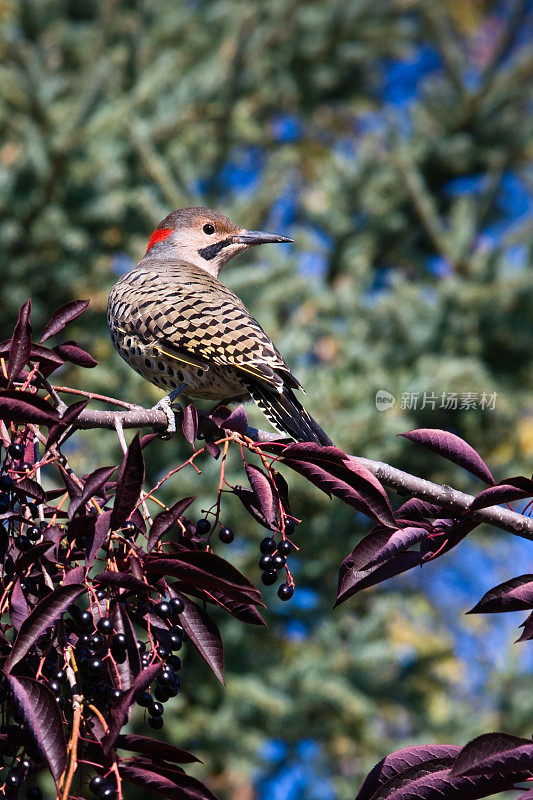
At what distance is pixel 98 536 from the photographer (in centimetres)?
145

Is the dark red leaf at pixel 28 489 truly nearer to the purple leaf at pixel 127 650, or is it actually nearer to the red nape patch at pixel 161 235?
the purple leaf at pixel 127 650

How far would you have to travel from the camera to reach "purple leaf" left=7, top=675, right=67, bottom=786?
51.3 inches

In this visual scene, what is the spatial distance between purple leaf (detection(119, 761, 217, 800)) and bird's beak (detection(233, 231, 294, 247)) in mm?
2807

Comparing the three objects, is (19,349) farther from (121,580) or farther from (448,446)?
(448,446)

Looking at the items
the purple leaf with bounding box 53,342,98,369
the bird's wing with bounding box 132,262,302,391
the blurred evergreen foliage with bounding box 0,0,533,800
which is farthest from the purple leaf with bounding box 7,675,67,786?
the blurred evergreen foliage with bounding box 0,0,533,800

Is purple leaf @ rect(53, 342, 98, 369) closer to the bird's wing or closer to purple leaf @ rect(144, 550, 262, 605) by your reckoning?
purple leaf @ rect(144, 550, 262, 605)

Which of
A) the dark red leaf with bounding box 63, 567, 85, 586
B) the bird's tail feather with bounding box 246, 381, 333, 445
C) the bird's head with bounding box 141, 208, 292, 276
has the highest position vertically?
the bird's head with bounding box 141, 208, 292, 276

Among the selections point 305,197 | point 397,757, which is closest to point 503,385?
point 305,197

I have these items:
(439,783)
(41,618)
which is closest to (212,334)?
(41,618)

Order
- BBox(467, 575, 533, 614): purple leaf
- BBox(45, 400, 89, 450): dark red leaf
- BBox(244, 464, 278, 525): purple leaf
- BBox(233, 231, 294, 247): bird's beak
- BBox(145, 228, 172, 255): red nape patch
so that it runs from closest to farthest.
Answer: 1. BBox(467, 575, 533, 614): purple leaf
2. BBox(45, 400, 89, 450): dark red leaf
3. BBox(244, 464, 278, 525): purple leaf
4. BBox(233, 231, 294, 247): bird's beak
5. BBox(145, 228, 172, 255): red nape patch

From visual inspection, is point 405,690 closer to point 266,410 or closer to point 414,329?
point 414,329

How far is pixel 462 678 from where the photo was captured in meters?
8.55

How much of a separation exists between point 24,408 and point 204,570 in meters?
0.41

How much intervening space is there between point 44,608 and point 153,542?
24 cm
